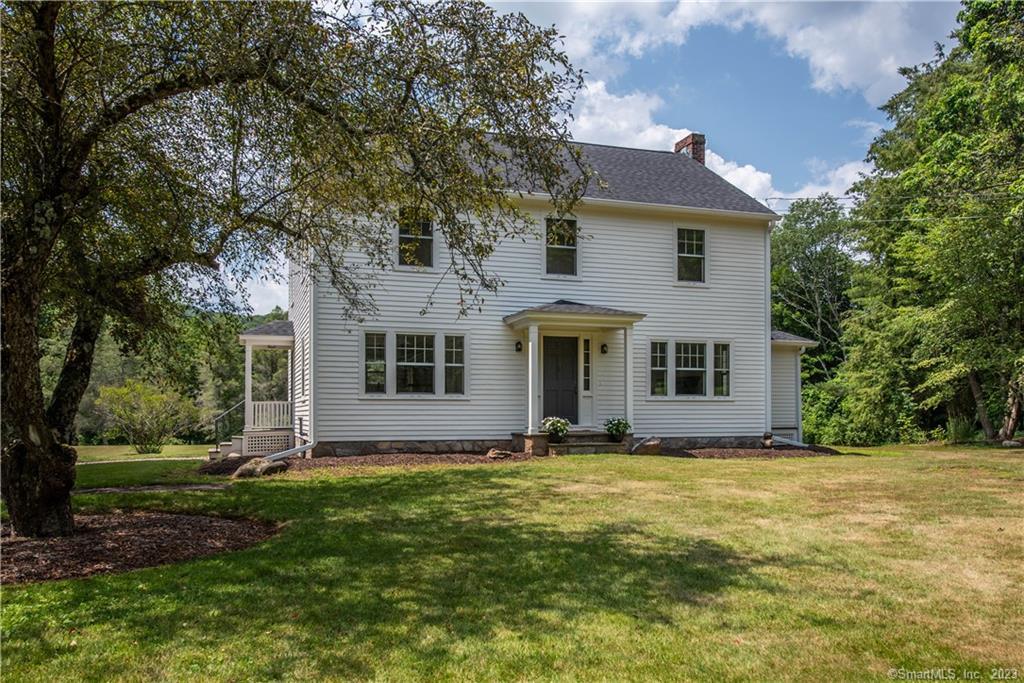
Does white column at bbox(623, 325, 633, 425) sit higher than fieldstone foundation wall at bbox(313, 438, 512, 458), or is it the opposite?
white column at bbox(623, 325, 633, 425)

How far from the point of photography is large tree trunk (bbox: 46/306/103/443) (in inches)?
335

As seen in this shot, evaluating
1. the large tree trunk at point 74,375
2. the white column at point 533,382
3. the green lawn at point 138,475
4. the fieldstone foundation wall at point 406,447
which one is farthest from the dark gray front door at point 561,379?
the large tree trunk at point 74,375

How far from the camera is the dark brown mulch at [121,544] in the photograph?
5.30 metres

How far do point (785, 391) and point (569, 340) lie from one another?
692cm

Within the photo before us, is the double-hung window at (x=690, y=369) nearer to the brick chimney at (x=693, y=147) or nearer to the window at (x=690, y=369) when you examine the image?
the window at (x=690, y=369)

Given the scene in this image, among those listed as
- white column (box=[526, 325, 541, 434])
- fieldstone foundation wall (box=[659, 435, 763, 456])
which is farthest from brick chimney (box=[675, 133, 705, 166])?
white column (box=[526, 325, 541, 434])

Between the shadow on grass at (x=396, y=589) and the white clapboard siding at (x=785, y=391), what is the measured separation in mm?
12719

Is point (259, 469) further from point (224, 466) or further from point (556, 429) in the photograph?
point (556, 429)

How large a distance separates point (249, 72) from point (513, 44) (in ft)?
7.57

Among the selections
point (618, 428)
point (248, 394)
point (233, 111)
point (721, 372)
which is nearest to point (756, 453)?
point (721, 372)

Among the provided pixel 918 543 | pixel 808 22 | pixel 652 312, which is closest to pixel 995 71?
pixel 808 22

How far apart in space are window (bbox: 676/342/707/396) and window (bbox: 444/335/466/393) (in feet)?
→ 16.9

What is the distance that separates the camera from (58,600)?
4.51 meters

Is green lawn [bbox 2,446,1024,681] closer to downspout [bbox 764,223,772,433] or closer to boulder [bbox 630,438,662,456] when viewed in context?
boulder [bbox 630,438,662,456]
